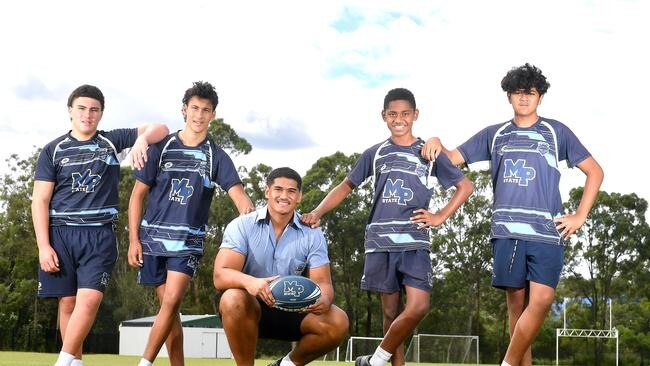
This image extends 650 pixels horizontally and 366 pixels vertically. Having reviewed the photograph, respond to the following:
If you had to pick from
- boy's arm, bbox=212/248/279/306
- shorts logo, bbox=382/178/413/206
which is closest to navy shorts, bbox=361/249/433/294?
shorts logo, bbox=382/178/413/206

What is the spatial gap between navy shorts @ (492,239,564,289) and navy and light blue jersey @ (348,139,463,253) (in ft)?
2.71

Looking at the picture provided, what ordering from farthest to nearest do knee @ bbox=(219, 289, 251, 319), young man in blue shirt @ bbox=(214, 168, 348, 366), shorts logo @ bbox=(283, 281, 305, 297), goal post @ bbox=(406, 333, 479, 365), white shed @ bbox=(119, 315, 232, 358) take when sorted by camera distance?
white shed @ bbox=(119, 315, 232, 358) → goal post @ bbox=(406, 333, 479, 365) → young man in blue shirt @ bbox=(214, 168, 348, 366) → knee @ bbox=(219, 289, 251, 319) → shorts logo @ bbox=(283, 281, 305, 297)

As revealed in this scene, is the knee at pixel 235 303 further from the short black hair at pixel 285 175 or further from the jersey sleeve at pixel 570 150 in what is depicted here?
the jersey sleeve at pixel 570 150

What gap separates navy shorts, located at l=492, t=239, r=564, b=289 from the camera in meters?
6.51

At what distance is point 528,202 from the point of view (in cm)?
658

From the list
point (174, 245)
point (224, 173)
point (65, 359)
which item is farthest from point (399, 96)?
point (65, 359)

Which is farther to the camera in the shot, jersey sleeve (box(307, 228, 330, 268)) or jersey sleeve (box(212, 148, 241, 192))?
jersey sleeve (box(212, 148, 241, 192))

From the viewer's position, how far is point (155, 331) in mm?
6680

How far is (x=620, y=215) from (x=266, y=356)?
19948mm

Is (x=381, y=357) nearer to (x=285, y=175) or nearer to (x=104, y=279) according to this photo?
(x=285, y=175)

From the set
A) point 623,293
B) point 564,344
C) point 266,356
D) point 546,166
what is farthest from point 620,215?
point 546,166

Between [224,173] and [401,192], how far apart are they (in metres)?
1.49

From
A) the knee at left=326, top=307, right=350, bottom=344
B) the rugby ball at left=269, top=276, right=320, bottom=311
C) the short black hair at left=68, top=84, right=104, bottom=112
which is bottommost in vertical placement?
the knee at left=326, top=307, right=350, bottom=344

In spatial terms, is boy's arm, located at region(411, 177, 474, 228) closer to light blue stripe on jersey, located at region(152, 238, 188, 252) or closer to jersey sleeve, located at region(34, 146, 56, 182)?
light blue stripe on jersey, located at region(152, 238, 188, 252)
